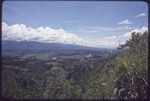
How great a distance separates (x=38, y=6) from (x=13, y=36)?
1.23ft

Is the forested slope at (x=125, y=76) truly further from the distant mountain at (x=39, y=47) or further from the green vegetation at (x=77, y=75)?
the distant mountain at (x=39, y=47)

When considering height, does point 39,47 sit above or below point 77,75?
above

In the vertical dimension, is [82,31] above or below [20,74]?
above

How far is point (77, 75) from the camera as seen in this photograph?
157 inches

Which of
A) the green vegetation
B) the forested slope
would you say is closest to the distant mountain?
the green vegetation

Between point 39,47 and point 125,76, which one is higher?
point 39,47

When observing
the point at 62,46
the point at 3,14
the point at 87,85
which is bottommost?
the point at 87,85

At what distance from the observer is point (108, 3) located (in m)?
3.92

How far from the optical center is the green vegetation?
3928 millimetres

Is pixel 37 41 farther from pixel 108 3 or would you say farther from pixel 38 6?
pixel 108 3

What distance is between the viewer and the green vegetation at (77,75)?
12.9ft

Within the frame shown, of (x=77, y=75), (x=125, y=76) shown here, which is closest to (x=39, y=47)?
(x=77, y=75)

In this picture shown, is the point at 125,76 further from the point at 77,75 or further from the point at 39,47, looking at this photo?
the point at 39,47

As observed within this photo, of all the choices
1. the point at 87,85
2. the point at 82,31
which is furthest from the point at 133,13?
the point at 87,85
